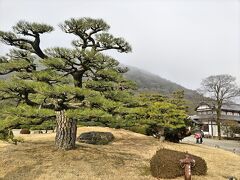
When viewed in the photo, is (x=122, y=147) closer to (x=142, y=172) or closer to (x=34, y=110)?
(x=142, y=172)

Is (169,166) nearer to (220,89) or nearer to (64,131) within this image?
(64,131)

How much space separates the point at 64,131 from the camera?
1384 centimetres

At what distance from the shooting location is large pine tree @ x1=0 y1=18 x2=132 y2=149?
1152 centimetres

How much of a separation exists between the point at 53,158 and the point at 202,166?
6.15 metres

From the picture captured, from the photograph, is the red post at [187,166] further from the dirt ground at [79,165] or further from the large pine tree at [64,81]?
the large pine tree at [64,81]

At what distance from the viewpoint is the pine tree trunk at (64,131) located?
13766 millimetres

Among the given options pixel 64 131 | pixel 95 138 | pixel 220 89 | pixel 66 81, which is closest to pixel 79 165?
pixel 64 131

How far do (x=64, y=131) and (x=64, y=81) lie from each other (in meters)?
2.82

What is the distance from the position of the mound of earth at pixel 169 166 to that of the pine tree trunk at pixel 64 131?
3.91m

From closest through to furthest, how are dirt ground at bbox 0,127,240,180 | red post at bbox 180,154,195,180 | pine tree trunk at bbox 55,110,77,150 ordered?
red post at bbox 180,154,195,180 < dirt ground at bbox 0,127,240,180 < pine tree trunk at bbox 55,110,77,150

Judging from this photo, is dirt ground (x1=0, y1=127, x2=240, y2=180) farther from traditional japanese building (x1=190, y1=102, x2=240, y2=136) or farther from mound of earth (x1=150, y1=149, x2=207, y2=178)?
traditional japanese building (x1=190, y1=102, x2=240, y2=136)

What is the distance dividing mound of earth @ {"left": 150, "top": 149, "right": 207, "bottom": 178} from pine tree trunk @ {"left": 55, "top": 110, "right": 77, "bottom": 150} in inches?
154

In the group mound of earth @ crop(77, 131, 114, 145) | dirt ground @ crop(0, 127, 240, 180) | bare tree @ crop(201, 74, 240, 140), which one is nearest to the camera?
dirt ground @ crop(0, 127, 240, 180)

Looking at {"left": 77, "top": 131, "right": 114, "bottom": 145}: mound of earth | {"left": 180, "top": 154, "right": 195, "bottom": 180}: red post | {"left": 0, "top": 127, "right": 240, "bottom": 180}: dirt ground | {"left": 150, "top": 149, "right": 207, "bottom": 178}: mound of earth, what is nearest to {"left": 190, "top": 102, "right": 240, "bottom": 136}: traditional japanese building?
{"left": 77, "top": 131, "right": 114, "bottom": 145}: mound of earth
